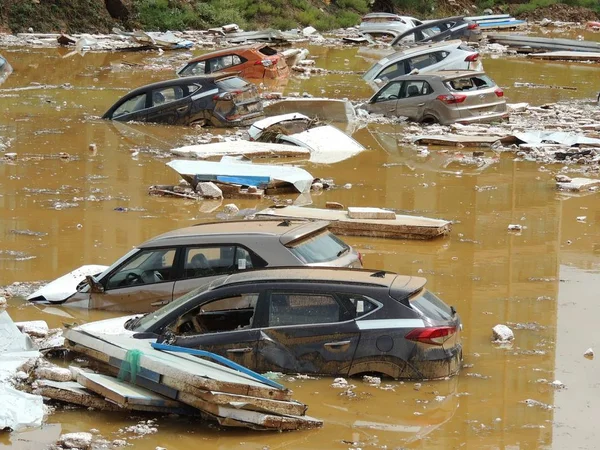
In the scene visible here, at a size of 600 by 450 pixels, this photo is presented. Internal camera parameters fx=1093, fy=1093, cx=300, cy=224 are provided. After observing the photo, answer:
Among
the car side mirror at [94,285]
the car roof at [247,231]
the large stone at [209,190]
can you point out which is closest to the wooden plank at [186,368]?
the car roof at [247,231]

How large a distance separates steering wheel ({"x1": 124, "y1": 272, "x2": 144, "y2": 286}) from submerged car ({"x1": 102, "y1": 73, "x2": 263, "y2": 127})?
1288cm

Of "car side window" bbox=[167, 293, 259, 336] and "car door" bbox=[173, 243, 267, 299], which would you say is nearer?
"car side window" bbox=[167, 293, 259, 336]

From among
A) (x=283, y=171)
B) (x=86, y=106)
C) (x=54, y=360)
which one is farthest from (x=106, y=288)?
(x=86, y=106)

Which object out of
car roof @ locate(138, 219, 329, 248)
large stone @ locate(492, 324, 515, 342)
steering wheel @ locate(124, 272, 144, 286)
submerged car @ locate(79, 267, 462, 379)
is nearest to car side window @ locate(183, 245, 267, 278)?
car roof @ locate(138, 219, 329, 248)

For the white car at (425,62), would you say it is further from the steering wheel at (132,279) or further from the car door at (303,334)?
the car door at (303,334)

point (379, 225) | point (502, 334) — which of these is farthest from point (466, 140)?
point (502, 334)

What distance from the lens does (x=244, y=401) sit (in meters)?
8.77

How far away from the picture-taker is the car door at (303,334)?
33.0ft

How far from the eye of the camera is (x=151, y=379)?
29.9 ft

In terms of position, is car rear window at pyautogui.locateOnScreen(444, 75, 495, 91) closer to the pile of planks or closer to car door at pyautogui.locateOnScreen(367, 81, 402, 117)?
car door at pyautogui.locateOnScreen(367, 81, 402, 117)

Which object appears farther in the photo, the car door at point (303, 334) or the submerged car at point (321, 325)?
the car door at point (303, 334)

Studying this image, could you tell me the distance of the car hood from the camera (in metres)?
13.0

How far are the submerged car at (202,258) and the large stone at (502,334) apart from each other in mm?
1666

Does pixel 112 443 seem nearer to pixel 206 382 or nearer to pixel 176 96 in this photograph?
pixel 206 382
